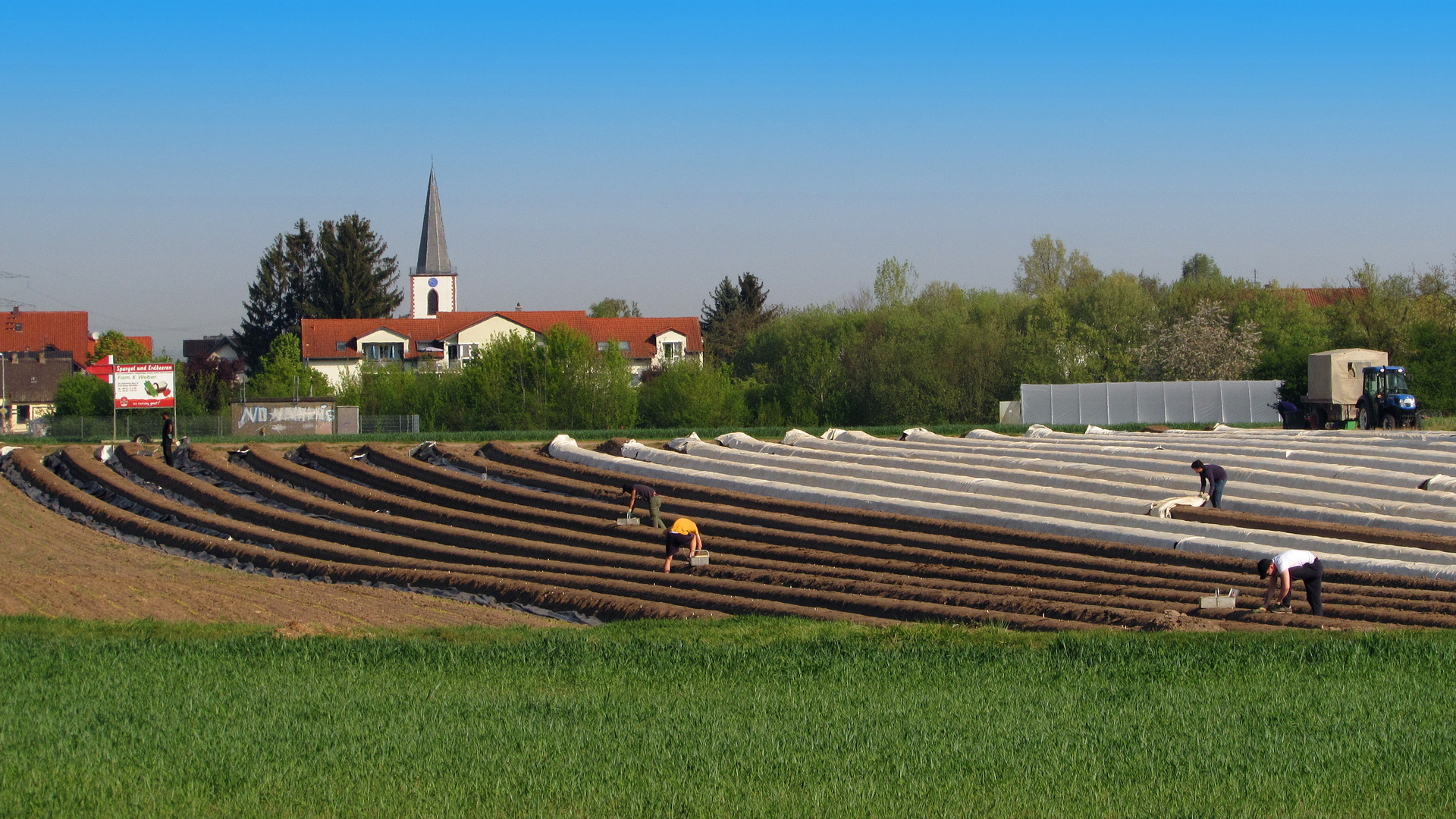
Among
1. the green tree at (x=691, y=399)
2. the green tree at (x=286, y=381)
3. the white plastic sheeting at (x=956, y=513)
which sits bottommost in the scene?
the white plastic sheeting at (x=956, y=513)

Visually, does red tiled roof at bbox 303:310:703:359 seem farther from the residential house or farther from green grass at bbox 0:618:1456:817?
green grass at bbox 0:618:1456:817

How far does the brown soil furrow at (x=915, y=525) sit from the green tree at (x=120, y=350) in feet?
167

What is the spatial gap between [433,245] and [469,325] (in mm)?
23355

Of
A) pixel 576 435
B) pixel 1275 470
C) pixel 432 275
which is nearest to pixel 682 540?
pixel 1275 470

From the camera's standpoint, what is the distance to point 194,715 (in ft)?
32.5

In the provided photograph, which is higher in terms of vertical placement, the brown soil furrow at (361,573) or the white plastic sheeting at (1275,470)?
the white plastic sheeting at (1275,470)

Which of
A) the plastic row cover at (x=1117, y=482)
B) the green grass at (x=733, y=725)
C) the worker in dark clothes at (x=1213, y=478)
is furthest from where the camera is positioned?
the worker in dark clothes at (x=1213, y=478)

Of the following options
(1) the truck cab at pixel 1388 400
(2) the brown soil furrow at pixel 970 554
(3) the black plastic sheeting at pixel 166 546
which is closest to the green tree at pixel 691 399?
(3) the black plastic sheeting at pixel 166 546

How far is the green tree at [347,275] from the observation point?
3541 inches

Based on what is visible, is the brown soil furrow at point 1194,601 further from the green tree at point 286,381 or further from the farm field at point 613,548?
the green tree at point 286,381

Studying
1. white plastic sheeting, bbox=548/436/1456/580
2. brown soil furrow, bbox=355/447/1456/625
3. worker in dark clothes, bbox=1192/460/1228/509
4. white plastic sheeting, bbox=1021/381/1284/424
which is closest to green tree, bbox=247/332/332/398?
white plastic sheeting, bbox=548/436/1456/580

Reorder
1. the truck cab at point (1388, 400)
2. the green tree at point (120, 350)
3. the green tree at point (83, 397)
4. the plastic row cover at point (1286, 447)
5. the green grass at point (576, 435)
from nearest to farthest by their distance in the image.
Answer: the plastic row cover at point (1286, 447), the truck cab at point (1388, 400), the green grass at point (576, 435), the green tree at point (83, 397), the green tree at point (120, 350)

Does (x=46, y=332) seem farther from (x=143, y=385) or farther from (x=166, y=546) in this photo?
(x=166, y=546)

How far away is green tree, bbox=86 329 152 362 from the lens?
7631 centimetres
